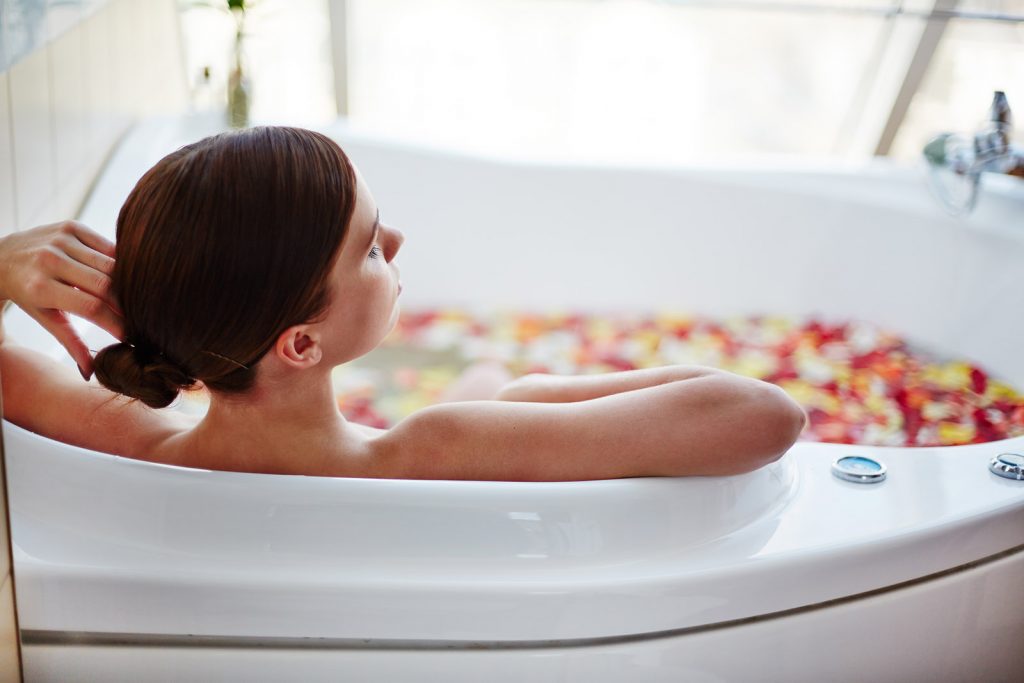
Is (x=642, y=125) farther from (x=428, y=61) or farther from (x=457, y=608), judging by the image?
(x=457, y=608)

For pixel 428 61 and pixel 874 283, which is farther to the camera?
pixel 428 61

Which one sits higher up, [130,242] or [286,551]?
[130,242]

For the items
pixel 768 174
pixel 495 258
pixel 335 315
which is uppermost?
pixel 335 315

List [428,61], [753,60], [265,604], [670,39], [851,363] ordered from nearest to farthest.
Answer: [265,604] → [851,363] → [428,61] → [670,39] → [753,60]

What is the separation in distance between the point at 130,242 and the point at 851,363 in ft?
5.24

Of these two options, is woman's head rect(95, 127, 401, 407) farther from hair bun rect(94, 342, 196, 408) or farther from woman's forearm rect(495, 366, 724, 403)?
woman's forearm rect(495, 366, 724, 403)

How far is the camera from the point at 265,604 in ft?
3.11

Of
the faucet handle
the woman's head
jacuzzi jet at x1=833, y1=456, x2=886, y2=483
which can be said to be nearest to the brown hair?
the woman's head

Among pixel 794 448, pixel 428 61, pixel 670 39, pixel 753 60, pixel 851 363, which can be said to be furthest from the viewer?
pixel 753 60

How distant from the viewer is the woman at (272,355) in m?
0.94

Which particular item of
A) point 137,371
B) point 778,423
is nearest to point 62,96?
point 137,371

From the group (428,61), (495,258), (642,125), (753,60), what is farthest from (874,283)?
(753,60)

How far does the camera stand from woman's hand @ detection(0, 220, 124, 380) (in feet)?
3.19

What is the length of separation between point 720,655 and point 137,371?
615 millimetres
